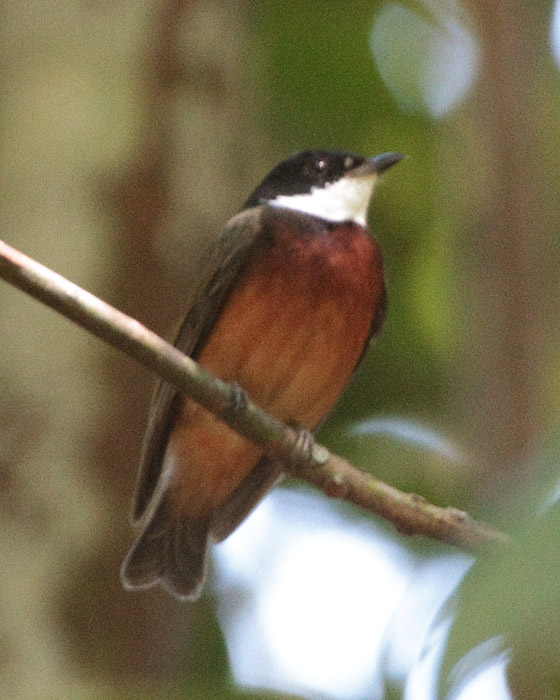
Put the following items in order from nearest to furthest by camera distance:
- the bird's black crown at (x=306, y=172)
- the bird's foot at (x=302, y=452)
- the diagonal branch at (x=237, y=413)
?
the diagonal branch at (x=237, y=413) < the bird's foot at (x=302, y=452) < the bird's black crown at (x=306, y=172)


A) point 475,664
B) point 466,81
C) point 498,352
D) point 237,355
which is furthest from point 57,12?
point 475,664

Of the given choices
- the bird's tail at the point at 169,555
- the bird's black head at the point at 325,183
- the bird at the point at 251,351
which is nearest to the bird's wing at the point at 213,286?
the bird at the point at 251,351

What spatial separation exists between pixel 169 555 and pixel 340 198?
1.44m

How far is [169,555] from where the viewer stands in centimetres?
377

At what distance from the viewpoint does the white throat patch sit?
4.07 m

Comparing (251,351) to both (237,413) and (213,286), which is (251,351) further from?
(237,413)

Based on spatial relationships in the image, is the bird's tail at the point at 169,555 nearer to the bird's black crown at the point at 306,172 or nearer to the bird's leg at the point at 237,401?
the bird's leg at the point at 237,401

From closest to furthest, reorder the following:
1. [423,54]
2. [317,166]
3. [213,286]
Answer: [213,286], [317,166], [423,54]

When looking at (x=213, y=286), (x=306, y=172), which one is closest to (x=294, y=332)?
(x=213, y=286)

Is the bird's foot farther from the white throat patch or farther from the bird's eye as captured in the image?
the bird's eye

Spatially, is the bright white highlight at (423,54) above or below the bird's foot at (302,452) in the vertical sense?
above

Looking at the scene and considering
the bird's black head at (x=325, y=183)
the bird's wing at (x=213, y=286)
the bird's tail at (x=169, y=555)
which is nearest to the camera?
the bird's tail at (x=169, y=555)

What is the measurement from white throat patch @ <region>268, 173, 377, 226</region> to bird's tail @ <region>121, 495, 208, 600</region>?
1194 millimetres

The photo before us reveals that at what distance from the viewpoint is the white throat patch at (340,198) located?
13.4 feet
